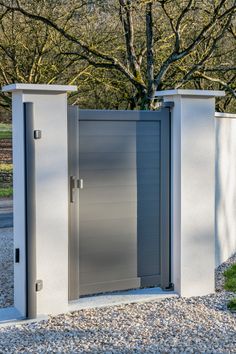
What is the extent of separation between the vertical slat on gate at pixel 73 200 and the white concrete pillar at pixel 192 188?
967 millimetres

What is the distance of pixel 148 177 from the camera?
5.14 meters

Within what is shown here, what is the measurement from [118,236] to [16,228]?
0.96m

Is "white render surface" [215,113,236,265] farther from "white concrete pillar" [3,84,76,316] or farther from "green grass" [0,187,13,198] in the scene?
"green grass" [0,187,13,198]

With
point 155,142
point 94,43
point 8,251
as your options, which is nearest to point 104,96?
point 94,43

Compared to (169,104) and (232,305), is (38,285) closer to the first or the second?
(232,305)

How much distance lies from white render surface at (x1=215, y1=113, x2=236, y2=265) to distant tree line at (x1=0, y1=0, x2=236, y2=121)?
4015 mm

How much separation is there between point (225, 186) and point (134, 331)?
311cm

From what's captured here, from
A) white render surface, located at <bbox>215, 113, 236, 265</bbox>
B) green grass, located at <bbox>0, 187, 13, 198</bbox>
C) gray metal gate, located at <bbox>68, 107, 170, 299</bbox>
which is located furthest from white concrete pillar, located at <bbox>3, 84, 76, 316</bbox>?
green grass, located at <bbox>0, 187, 13, 198</bbox>

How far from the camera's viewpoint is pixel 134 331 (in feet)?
13.4

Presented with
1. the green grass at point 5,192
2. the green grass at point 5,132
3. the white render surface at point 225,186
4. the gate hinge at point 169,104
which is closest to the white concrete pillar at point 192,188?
the gate hinge at point 169,104

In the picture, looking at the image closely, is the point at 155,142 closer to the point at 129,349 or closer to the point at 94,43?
the point at 129,349

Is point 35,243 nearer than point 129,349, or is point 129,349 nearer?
point 129,349

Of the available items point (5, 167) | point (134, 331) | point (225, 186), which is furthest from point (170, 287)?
point (5, 167)

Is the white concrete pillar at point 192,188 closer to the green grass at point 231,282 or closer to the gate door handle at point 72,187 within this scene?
the green grass at point 231,282
